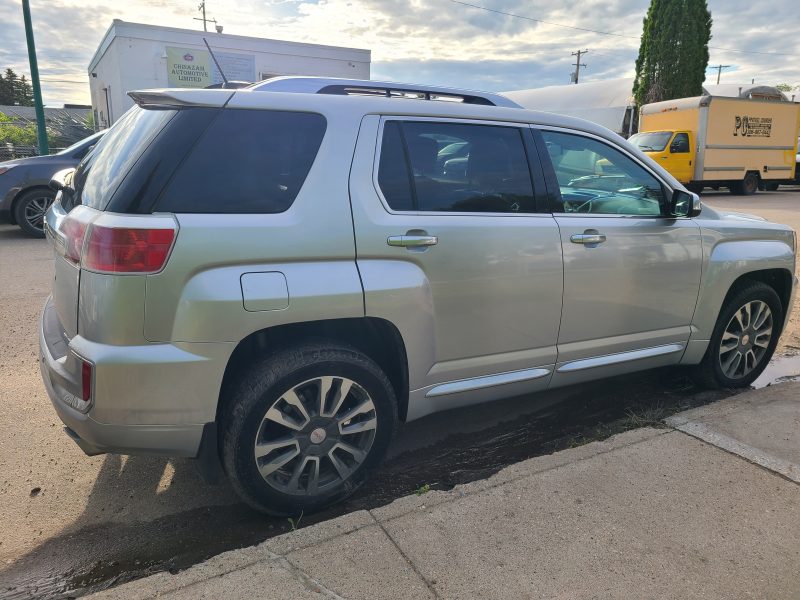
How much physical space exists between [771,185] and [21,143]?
3059cm

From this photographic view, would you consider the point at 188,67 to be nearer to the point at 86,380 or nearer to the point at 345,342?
the point at 345,342

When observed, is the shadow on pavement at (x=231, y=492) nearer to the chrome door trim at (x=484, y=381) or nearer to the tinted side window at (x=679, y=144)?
the chrome door trim at (x=484, y=381)

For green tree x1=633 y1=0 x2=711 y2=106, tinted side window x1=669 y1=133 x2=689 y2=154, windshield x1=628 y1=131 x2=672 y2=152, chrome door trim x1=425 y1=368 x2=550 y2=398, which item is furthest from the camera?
green tree x1=633 y1=0 x2=711 y2=106

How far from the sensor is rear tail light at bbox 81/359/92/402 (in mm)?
2348

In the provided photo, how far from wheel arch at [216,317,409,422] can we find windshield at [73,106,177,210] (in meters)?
0.83

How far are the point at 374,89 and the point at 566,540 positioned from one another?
2.37 metres

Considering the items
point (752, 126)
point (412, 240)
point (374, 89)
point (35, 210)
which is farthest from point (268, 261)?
point (752, 126)

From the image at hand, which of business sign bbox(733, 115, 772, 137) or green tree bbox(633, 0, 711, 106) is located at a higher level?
green tree bbox(633, 0, 711, 106)

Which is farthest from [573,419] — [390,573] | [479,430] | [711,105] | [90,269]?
[711,105]

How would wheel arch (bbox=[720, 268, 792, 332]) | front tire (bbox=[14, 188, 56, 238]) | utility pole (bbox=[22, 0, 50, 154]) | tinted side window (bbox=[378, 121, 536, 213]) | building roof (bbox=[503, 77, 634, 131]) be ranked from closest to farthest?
1. tinted side window (bbox=[378, 121, 536, 213])
2. wheel arch (bbox=[720, 268, 792, 332])
3. front tire (bbox=[14, 188, 56, 238])
4. utility pole (bbox=[22, 0, 50, 154])
5. building roof (bbox=[503, 77, 634, 131])

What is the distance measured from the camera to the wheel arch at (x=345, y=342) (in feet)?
8.47

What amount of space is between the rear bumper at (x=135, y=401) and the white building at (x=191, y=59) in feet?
69.7

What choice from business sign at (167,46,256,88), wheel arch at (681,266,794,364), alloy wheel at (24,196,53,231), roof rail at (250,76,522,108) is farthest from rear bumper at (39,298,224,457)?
business sign at (167,46,256,88)

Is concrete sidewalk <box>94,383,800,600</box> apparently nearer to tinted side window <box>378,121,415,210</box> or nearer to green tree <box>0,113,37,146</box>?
tinted side window <box>378,121,415,210</box>
